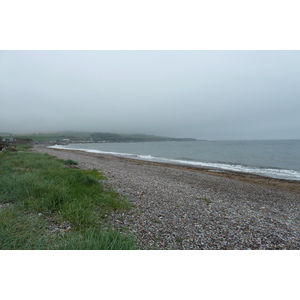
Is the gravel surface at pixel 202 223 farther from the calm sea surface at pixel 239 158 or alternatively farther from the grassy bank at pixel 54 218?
the calm sea surface at pixel 239 158

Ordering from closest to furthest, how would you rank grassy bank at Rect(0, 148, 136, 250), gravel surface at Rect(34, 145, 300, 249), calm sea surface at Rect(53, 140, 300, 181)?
grassy bank at Rect(0, 148, 136, 250) < gravel surface at Rect(34, 145, 300, 249) < calm sea surface at Rect(53, 140, 300, 181)

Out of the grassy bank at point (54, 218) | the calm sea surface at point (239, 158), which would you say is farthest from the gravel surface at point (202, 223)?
the calm sea surface at point (239, 158)

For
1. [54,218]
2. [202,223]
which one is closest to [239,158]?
[202,223]

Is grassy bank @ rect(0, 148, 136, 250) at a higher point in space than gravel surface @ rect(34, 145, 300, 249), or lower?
higher

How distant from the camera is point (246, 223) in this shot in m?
5.41

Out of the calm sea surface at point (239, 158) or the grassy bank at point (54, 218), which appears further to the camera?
the calm sea surface at point (239, 158)

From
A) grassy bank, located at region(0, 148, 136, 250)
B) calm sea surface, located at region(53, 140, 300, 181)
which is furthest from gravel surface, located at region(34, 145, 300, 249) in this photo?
calm sea surface, located at region(53, 140, 300, 181)

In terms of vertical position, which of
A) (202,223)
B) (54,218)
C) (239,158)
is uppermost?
(54,218)

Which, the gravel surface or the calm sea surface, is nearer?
the gravel surface

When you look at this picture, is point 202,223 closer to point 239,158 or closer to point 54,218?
point 54,218

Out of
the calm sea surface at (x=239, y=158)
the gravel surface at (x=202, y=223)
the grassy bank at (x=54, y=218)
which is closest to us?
the grassy bank at (x=54, y=218)

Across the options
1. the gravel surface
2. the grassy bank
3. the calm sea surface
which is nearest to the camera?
the grassy bank

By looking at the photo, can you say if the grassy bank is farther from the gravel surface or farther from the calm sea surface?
the calm sea surface

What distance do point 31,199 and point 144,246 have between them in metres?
3.86
